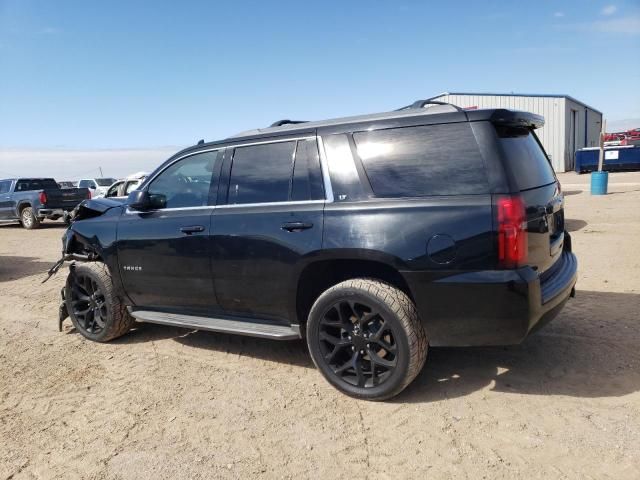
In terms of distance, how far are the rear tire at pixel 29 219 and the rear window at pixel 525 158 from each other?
54.9ft

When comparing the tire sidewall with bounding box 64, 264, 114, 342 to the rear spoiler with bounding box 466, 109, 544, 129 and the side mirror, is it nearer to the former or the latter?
the side mirror

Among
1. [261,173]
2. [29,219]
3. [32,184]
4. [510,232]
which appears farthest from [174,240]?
[32,184]

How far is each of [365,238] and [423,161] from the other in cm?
61

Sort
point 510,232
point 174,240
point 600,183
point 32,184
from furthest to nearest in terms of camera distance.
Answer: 1. point 32,184
2. point 600,183
3. point 174,240
4. point 510,232

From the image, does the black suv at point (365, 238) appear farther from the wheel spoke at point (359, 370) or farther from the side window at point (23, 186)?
the side window at point (23, 186)

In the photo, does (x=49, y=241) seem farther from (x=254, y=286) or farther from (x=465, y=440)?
(x=465, y=440)

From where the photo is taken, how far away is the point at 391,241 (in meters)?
3.17

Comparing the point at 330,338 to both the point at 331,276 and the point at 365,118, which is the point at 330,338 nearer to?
the point at 331,276

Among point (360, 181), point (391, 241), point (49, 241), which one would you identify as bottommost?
point (49, 241)

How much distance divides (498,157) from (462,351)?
6.02 feet

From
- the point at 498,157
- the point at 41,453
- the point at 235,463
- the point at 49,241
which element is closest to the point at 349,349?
the point at 235,463

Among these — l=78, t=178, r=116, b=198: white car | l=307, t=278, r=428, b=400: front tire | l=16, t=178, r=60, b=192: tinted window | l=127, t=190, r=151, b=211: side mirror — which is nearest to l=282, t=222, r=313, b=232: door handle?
l=307, t=278, r=428, b=400: front tire

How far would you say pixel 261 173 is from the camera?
3.88 m

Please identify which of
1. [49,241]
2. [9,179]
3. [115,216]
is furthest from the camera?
[9,179]
